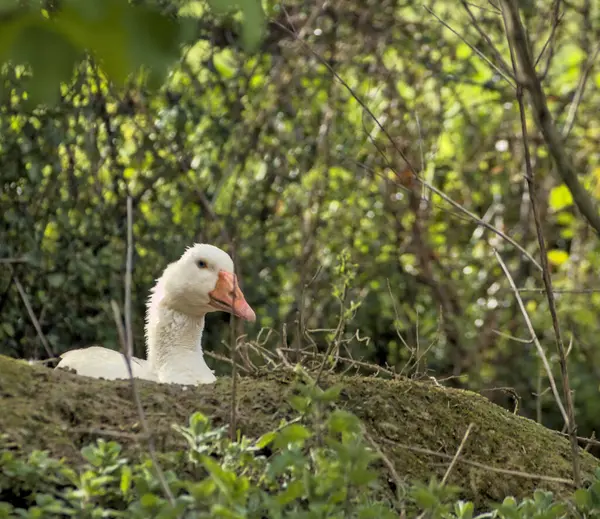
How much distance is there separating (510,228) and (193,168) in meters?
3.37

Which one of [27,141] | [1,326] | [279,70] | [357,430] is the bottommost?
[1,326]

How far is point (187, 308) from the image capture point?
19.6 feet

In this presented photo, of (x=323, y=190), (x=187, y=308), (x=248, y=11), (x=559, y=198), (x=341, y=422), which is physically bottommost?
(x=187, y=308)

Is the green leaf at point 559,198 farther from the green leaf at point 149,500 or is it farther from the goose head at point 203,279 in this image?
the green leaf at point 149,500

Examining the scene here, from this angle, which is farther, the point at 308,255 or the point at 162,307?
the point at 308,255

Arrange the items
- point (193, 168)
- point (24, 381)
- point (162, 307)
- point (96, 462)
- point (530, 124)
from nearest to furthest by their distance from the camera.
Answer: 1. point (96, 462)
2. point (24, 381)
3. point (162, 307)
4. point (193, 168)
5. point (530, 124)

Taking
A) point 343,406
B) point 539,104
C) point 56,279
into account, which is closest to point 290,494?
point 343,406

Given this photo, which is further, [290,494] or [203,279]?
[203,279]

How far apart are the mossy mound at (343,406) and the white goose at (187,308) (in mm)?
1704

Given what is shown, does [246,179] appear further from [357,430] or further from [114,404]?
[357,430]

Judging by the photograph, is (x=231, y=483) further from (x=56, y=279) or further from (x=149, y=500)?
(x=56, y=279)

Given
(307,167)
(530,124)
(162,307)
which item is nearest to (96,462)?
(162,307)

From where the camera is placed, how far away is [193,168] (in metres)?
8.05

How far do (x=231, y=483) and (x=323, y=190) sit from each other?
6.04 meters
